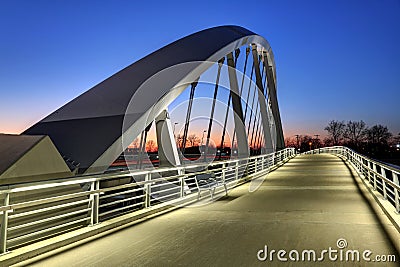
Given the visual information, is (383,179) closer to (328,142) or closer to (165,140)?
(165,140)

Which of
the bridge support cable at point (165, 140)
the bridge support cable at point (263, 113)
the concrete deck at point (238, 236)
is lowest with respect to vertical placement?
the concrete deck at point (238, 236)

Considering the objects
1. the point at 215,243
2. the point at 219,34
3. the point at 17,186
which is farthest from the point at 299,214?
the point at 219,34

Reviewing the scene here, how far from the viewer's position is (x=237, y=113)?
52.6ft

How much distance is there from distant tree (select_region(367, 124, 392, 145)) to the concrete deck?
294 feet

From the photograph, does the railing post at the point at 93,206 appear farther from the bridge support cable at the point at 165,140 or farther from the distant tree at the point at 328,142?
the distant tree at the point at 328,142

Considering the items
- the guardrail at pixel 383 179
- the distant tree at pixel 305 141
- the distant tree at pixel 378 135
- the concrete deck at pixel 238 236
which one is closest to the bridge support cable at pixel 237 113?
the guardrail at pixel 383 179

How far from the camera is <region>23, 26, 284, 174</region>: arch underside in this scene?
22.4ft

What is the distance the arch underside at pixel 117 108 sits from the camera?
6.81 meters

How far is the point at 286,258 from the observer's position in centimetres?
356

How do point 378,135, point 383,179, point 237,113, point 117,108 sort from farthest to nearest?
point 378,135, point 237,113, point 117,108, point 383,179

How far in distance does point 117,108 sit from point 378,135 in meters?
91.9

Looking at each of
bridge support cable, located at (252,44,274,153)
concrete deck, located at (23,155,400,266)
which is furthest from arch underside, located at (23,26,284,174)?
bridge support cable, located at (252,44,274,153)

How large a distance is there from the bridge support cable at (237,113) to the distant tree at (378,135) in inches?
3189

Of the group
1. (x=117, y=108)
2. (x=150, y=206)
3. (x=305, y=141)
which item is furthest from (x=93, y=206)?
(x=305, y=141)
